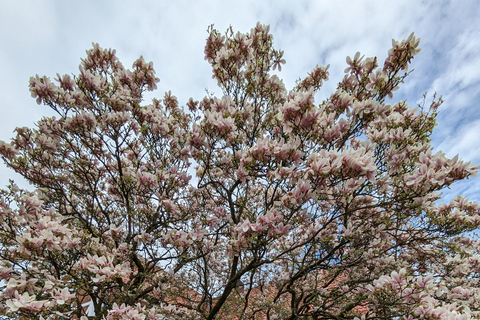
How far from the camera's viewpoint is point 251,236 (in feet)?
9.40

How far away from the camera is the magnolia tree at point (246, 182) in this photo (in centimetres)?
263

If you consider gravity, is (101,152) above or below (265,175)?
above

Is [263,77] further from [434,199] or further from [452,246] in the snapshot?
[452,246]

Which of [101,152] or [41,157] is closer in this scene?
[41,157]

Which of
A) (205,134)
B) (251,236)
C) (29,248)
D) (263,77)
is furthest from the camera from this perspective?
(263,77)

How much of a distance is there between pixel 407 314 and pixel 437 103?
3.12m

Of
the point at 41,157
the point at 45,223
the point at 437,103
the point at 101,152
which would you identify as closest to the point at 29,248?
the point at 45,223

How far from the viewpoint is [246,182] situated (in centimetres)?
391

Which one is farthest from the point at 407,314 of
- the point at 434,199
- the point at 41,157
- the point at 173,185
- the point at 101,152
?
the point at 41,157

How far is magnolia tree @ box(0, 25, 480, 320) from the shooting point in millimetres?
2635

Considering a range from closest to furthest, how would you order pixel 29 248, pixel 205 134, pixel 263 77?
pixel 29 248 < pixel 205 134 < pixel 263 77

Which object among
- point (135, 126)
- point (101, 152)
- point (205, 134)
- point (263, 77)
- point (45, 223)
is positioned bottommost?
point (45, 223)

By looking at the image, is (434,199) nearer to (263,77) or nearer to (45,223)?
(263,77)

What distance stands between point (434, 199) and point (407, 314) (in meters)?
1.94
